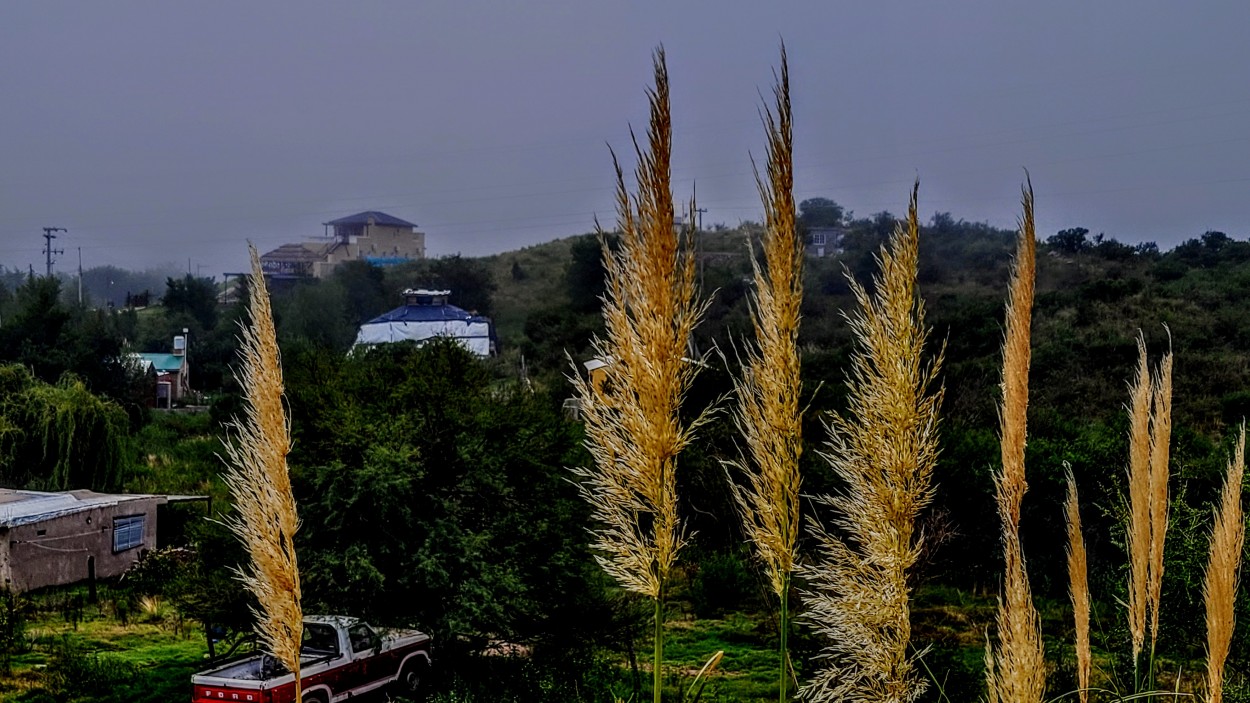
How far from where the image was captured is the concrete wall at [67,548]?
13055 millimetres

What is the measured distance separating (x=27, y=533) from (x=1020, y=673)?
1438 centimetres

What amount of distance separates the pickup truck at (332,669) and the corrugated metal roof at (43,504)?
695 centimetres

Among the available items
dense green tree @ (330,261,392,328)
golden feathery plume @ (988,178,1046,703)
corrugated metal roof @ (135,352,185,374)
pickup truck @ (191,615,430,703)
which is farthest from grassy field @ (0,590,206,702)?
dense green tree @ (330,261,392,328)

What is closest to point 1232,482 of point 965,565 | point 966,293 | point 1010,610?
point 1010,610

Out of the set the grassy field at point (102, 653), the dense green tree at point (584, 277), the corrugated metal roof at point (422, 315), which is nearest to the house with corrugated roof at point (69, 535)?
the grassy field at point (102, 653)

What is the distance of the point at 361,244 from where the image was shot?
250 ft

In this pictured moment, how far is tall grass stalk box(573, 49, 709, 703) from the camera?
1.78 metres

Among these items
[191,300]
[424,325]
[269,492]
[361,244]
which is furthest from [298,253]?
[269,492]

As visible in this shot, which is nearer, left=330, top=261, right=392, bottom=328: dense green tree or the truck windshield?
the truck windshield

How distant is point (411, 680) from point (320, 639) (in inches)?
45.3

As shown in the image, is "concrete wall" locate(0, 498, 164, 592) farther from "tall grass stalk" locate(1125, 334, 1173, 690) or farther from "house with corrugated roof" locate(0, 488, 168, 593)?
"tall grass stalk" locate(1125, 334, 1173, 690)

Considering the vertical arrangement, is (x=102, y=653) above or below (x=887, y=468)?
below

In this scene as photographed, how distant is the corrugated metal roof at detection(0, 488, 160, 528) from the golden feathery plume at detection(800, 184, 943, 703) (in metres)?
13.7

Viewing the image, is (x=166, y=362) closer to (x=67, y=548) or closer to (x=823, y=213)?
(x=67, y=548)
